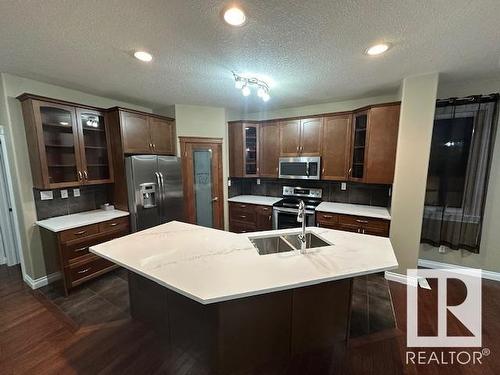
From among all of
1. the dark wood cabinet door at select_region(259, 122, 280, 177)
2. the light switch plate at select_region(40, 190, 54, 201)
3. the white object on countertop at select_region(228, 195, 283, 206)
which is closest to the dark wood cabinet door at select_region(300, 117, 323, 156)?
the dark wood cabinet door at select_region(259, 122, 280, 177)

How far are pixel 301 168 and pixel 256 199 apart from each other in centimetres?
105

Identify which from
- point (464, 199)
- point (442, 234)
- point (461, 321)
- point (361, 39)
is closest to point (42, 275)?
point (361, 39)

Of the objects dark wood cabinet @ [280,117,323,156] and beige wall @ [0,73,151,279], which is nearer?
beige wall @ [0,73,151,279]

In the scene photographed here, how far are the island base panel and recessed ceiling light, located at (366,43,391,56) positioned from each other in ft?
6.37

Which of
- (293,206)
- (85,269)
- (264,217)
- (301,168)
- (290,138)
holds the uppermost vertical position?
(290,138)

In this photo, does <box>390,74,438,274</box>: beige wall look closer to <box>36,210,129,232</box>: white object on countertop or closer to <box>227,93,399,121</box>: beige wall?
<box>227,93,399,121</box>: beige wall

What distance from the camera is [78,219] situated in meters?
2.67

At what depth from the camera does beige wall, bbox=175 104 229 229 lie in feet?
11.9

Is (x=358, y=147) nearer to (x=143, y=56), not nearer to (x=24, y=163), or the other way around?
(x=143, y=56)

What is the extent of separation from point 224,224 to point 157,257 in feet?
8.54

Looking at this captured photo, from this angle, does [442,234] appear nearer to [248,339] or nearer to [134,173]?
[248,339]

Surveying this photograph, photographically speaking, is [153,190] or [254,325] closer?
[254,325]

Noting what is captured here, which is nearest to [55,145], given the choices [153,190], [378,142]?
[153,190]
